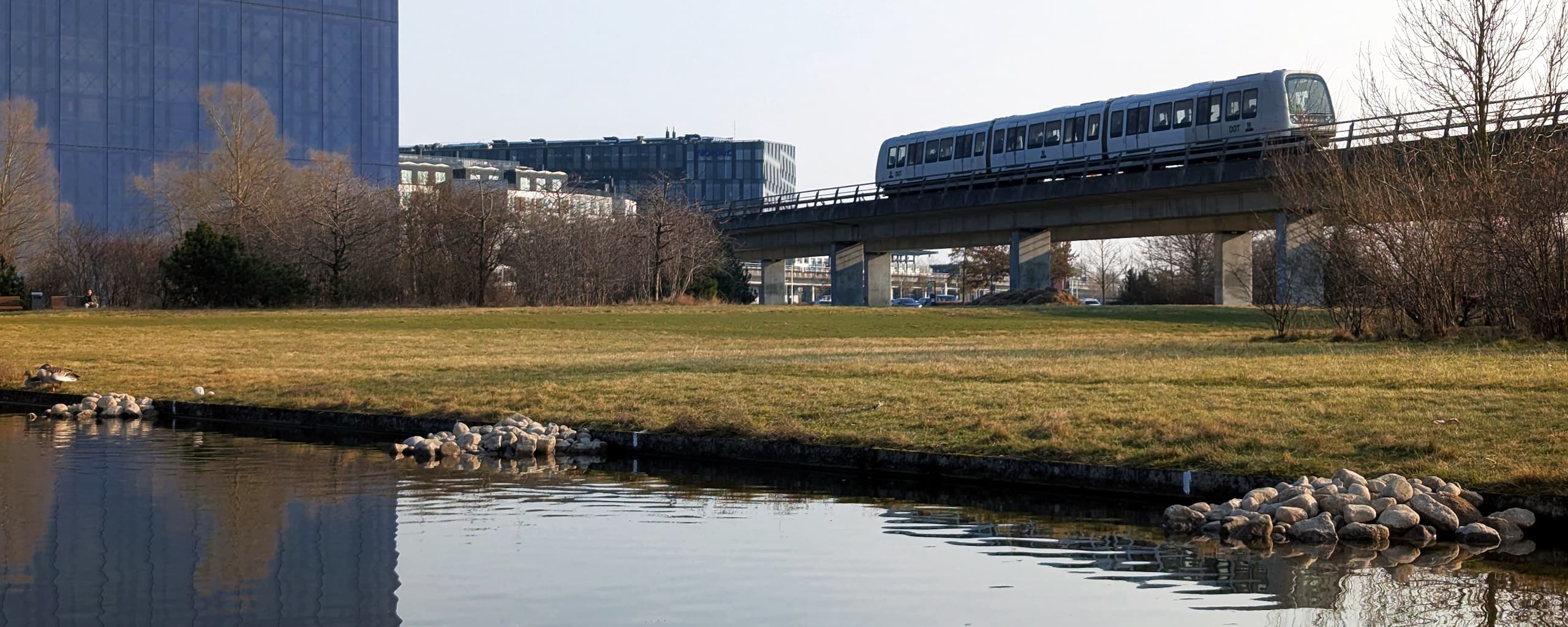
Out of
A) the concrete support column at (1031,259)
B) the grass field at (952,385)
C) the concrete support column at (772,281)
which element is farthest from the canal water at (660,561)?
the concrete support column at (772,281)

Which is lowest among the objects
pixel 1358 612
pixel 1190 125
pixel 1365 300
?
pixel 1358 612

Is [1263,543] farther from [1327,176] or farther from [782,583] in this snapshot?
[1327,176]

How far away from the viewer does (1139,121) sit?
59125 millimetres

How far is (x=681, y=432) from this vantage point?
18.5 meters

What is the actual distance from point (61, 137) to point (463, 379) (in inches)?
3126

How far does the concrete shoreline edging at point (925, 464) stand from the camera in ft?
46.0

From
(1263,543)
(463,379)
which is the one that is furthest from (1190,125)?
(1263,543)

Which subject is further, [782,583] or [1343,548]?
[1343,548]

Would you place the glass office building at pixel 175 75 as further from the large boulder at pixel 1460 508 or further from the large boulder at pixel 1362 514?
the large boulder at pixel 1460 508

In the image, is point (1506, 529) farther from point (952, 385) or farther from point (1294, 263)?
point (1294, 263)

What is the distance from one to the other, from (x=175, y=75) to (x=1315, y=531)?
96645mm

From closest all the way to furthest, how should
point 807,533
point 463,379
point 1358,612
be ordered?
1. point 1358,612
2. point 807,533
3. point 463,379

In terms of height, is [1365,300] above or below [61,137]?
below

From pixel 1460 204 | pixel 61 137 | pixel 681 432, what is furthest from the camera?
pixel 61 137
